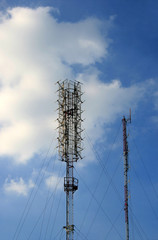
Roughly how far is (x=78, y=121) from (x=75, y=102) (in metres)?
2.98

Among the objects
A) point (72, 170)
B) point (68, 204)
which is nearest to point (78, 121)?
point (72, 170)

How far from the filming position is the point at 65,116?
5491 cm

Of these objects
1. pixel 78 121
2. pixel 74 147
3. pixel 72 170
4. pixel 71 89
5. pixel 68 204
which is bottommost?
pixel 68 204

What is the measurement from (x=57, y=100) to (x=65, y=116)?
2775 millimetres

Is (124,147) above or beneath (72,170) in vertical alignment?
above

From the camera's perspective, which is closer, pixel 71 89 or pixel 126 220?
pixel 126 220

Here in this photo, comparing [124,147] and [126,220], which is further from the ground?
[124,147]

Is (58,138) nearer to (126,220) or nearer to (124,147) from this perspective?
(124,147)

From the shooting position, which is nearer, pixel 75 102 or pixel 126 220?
pixel 126 220

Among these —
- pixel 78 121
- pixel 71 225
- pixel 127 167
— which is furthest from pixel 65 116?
pixel 71 225

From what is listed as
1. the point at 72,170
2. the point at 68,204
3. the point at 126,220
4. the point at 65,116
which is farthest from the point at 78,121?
the point at 126,220

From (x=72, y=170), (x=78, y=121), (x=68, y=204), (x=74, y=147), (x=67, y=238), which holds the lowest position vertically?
(x=67, y=238)

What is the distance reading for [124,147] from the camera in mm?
55969

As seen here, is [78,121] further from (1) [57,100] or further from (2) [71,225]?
(2) [71,225]
